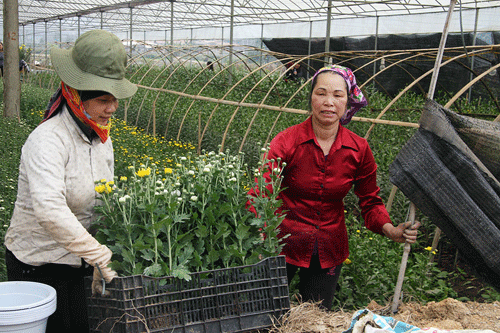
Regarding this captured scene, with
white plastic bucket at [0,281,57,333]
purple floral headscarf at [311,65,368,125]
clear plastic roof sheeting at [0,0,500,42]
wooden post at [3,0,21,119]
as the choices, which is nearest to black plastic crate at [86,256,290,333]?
white plastic bucket at [0,281,57,333]

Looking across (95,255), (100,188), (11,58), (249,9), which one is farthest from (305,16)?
(95,255)

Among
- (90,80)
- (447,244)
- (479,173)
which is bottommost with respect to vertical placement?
(447,244)

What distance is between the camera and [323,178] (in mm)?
2166

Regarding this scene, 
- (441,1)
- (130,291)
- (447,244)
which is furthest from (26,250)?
(441,1)

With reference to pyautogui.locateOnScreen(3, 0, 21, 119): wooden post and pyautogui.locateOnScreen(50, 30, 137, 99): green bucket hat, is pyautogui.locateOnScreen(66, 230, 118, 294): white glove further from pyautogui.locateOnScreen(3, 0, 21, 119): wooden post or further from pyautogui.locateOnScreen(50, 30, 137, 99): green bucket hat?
pyautogui.locateOnScreen(3, 0, 21, 119): wooden post

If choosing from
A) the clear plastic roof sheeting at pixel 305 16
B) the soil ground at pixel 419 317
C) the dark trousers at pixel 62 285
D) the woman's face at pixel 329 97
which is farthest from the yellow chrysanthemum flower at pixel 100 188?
the clear plastic roof sheeting at pixel 305 16

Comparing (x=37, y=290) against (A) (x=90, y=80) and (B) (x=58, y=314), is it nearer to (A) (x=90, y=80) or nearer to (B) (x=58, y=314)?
(B) (x=58, y=314)

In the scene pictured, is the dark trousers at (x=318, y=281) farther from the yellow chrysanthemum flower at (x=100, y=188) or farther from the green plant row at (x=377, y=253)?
the yellow chrysanthemum flower at (x=100, y=188)

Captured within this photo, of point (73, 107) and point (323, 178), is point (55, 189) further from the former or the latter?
point (323, 178)

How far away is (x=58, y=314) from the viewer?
1.96 metres

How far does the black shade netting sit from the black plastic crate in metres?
0.57

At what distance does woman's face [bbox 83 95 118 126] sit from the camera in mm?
1802

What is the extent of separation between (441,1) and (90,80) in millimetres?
13578

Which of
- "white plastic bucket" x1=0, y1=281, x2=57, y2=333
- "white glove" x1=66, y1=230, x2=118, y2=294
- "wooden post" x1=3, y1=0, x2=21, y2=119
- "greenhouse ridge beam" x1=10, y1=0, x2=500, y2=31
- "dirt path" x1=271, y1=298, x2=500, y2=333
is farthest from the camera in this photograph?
"greenhouse ridge beam" x1=10, y1=0, x2=500, y2=31
